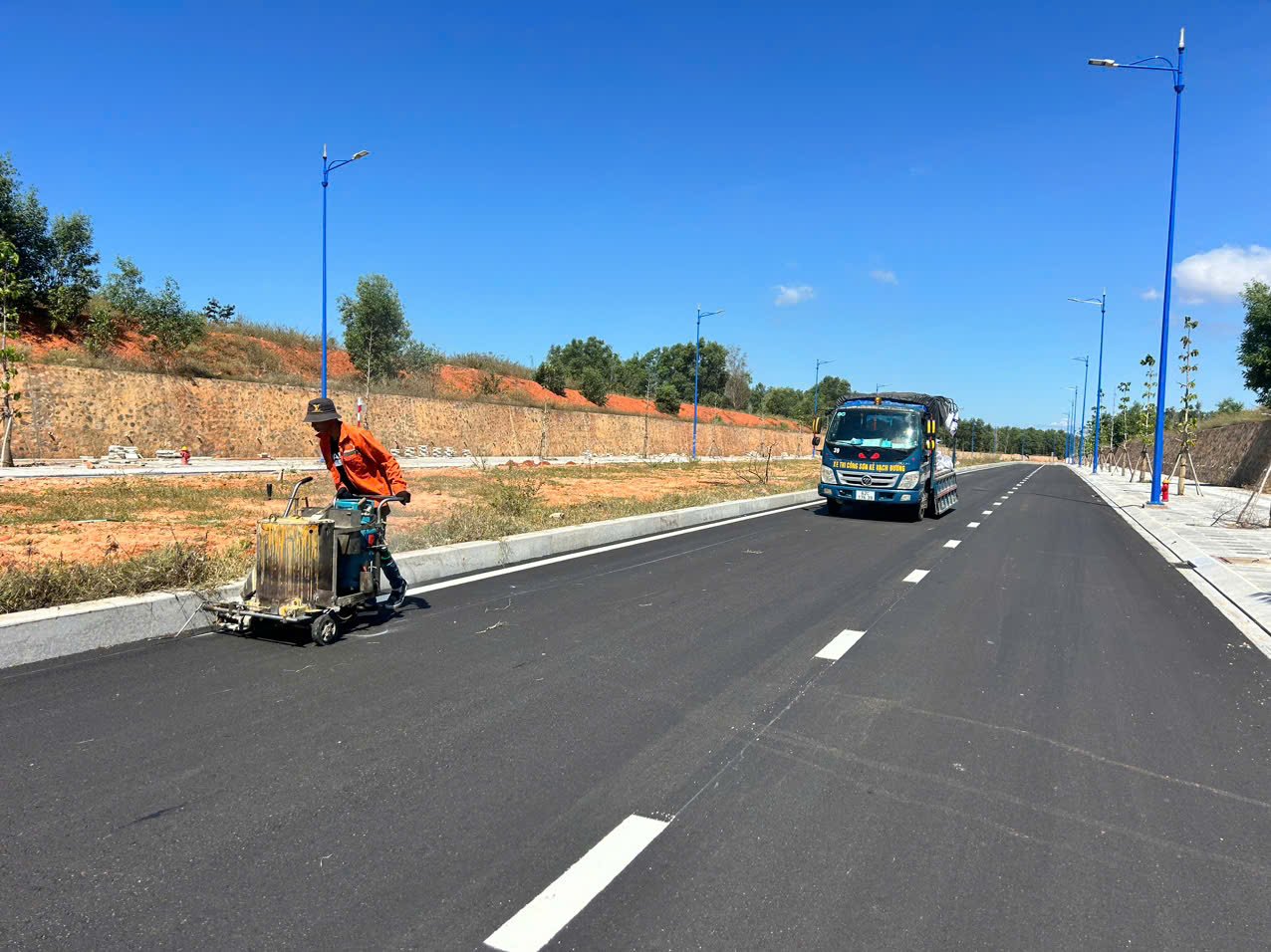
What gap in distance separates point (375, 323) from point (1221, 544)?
53159 millimetres

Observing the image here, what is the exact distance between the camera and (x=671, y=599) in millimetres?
8539

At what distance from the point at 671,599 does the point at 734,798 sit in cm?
468

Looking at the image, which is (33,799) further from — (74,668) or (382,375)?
(382,375)

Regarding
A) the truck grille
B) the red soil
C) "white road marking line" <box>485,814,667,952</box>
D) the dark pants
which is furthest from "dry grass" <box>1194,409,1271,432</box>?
"white road marking line" <box>485,814,667,952</box>

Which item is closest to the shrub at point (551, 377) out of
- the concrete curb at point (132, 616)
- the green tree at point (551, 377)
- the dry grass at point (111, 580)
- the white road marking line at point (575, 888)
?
the green tree at point (551, 377)

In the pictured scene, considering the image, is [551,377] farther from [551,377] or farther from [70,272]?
[70,272]

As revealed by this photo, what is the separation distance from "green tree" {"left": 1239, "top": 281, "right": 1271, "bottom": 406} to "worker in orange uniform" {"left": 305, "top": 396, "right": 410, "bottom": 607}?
62.1 m

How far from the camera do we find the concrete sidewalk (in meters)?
9.80

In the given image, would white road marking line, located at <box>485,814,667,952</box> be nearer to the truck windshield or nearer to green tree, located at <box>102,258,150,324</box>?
the truck windshield

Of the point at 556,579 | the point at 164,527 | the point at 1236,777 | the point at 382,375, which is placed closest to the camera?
the point at 1236,777

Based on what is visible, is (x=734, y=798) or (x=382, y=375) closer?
(x=734, y=798)

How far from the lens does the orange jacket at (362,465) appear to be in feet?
22.4

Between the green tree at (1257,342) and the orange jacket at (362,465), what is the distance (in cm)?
6209

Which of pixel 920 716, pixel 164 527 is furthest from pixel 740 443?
pixel 920 716
